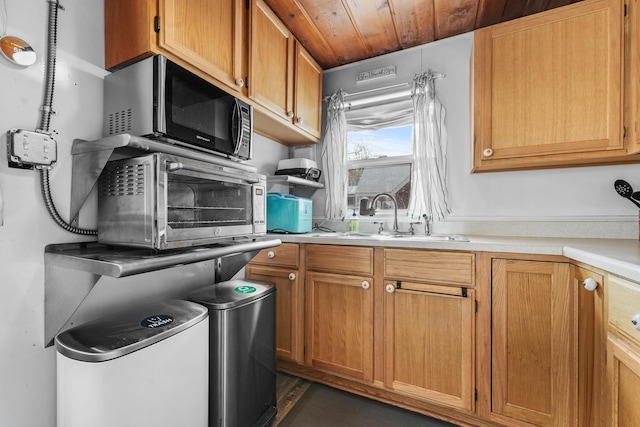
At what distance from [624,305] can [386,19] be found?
6.50ft

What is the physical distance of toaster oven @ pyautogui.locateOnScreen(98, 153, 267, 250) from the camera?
0.97 meters

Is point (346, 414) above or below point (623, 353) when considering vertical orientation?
below

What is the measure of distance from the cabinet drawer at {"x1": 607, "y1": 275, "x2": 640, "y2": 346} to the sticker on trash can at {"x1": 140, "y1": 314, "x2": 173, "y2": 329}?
1.57m

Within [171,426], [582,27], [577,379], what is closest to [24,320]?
[171,426]

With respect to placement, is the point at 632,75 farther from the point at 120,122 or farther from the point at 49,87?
the point at 49,87

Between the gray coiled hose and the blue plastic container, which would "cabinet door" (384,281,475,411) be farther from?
the gray coiled hose

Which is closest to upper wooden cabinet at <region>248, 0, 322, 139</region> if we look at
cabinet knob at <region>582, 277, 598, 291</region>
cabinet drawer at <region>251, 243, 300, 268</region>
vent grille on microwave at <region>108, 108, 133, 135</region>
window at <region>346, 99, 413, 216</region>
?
window at <region>346, 99, 413, 216</region>

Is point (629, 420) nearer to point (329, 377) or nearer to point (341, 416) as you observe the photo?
point (341, 416)

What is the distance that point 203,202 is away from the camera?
46.6 inches

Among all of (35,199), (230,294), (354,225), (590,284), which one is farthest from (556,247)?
(35,199)

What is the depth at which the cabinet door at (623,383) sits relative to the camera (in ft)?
2.79

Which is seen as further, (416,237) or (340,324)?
(416,237)

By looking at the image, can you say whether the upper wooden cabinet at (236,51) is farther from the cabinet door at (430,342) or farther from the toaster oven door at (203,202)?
the cabinet door at (430,342)

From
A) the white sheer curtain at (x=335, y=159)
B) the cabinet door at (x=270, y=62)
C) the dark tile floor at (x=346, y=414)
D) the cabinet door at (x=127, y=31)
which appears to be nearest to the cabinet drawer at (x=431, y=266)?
the dark tile floor at (x=346, y=414)
